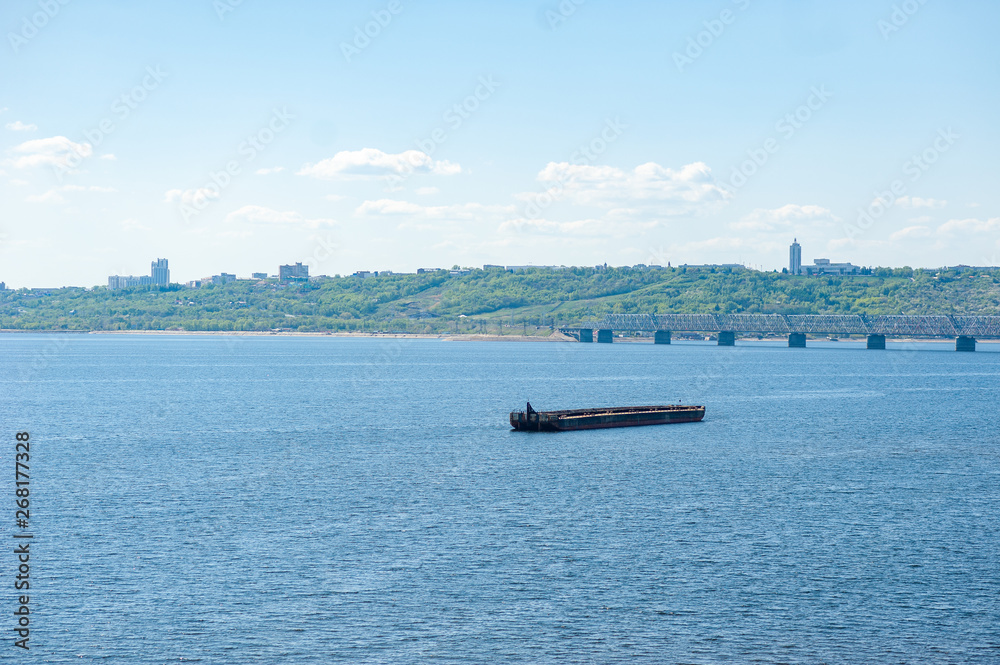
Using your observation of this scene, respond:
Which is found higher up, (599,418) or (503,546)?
(599,418)

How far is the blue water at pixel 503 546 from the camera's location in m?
39.1

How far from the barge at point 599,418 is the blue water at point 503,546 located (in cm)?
385

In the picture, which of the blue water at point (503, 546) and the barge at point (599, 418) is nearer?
the blue water at point (503, 546)

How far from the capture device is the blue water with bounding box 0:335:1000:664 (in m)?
39.1

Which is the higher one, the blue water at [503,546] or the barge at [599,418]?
the barge at [599,418]

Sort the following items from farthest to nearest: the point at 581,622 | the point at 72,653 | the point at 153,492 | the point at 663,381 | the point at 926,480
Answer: the point at 663,381
the point at 926,480
the point at 153,492
the point at 581,622
the point at 72,653

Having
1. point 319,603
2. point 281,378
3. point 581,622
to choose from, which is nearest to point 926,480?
point 581,622

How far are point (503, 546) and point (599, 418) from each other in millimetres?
64935

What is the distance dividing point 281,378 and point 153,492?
434ft

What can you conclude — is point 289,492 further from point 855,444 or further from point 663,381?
point 663,381

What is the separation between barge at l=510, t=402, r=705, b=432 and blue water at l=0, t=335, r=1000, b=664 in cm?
385

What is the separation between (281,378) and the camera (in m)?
198

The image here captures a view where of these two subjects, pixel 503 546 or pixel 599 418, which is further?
pixel 599 418

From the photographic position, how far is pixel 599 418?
11669 cm
